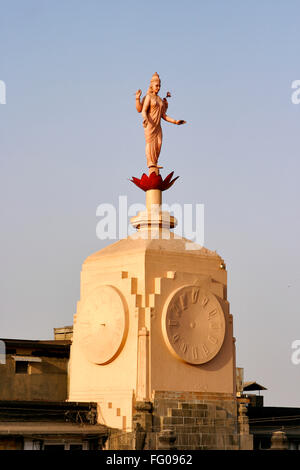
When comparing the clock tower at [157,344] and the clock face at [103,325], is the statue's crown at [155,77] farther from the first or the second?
the clock face at [103,325]

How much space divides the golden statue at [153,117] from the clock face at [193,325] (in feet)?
21.1

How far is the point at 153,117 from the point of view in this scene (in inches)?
1551

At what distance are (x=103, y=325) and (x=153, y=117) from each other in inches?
375

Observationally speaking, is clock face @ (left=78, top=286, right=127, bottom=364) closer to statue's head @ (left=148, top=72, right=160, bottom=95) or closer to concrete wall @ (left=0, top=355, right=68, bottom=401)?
concrete wall @ (left=0, top=355, right=68, bottom=401)

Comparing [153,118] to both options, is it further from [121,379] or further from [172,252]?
[121,379]

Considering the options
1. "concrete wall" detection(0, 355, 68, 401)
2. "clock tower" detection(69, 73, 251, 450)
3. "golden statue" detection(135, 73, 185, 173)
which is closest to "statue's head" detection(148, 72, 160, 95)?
"golden statue" detection(135, 73, 185, 173)

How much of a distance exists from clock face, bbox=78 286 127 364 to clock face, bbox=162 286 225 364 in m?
1.90

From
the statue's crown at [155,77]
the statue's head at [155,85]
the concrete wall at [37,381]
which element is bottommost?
the concrete wall at [37,381]

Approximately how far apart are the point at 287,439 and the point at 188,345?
6.28 meters

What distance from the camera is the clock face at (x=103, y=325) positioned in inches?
1419

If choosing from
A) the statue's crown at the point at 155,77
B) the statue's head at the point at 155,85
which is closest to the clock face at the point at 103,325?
the statue's head at the point at 155,85
